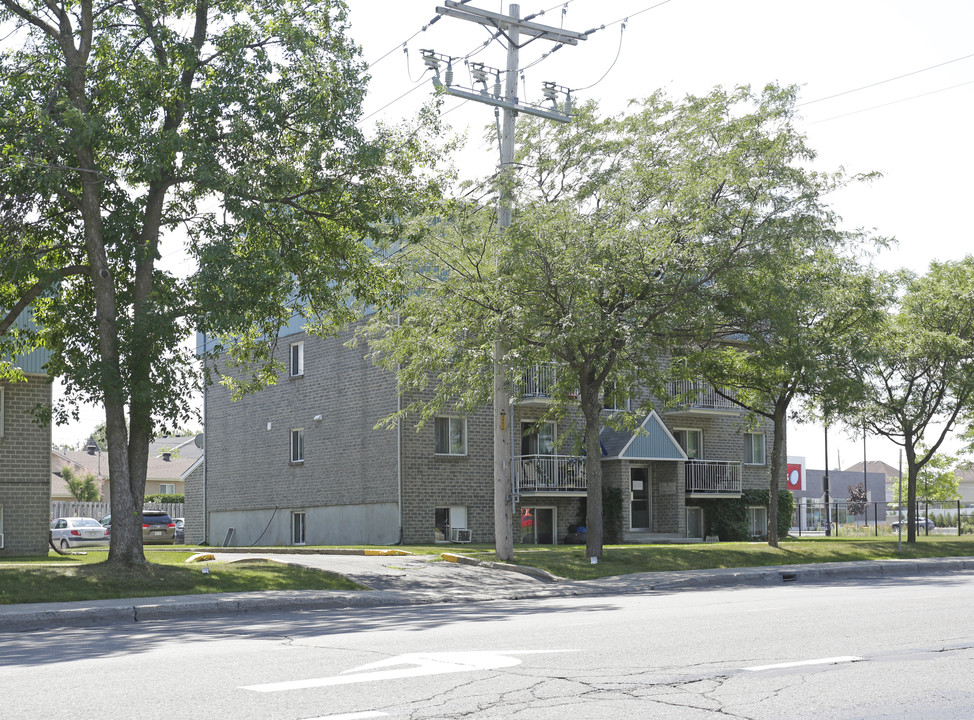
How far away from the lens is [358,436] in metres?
35.0

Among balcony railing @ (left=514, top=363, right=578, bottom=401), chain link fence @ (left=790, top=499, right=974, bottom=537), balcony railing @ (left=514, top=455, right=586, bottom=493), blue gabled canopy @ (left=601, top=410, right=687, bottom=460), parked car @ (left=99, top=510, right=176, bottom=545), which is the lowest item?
chain link fence @ (left=790, top=499, right=974, bottom=537)

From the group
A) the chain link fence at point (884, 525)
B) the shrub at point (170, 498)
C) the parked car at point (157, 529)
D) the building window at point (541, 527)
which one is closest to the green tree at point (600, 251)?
the building window at point (541, 527)

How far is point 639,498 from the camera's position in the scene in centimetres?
3962

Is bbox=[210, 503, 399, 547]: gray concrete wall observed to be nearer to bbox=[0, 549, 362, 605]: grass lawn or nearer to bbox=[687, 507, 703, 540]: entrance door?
bbox=[687, 507, 703, 540]: entrance door

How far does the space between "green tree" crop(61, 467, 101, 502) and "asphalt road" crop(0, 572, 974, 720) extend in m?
60.1

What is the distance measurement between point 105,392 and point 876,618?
11894 millimetres

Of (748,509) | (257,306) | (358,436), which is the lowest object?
(748,509)

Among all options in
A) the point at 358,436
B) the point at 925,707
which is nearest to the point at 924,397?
the point at 358,436

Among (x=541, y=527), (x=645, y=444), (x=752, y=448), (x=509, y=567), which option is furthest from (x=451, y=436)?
(x=752, y=448)

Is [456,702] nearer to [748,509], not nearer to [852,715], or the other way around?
[852,715]

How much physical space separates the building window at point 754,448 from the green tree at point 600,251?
20.5 meters

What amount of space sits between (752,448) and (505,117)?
83.6 ft

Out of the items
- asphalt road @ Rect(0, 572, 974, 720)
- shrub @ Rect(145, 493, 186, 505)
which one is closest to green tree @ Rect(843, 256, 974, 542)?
asphalt road @ Rect(0, 572, 974, 720)

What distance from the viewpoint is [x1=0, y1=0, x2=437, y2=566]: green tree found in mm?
17469
